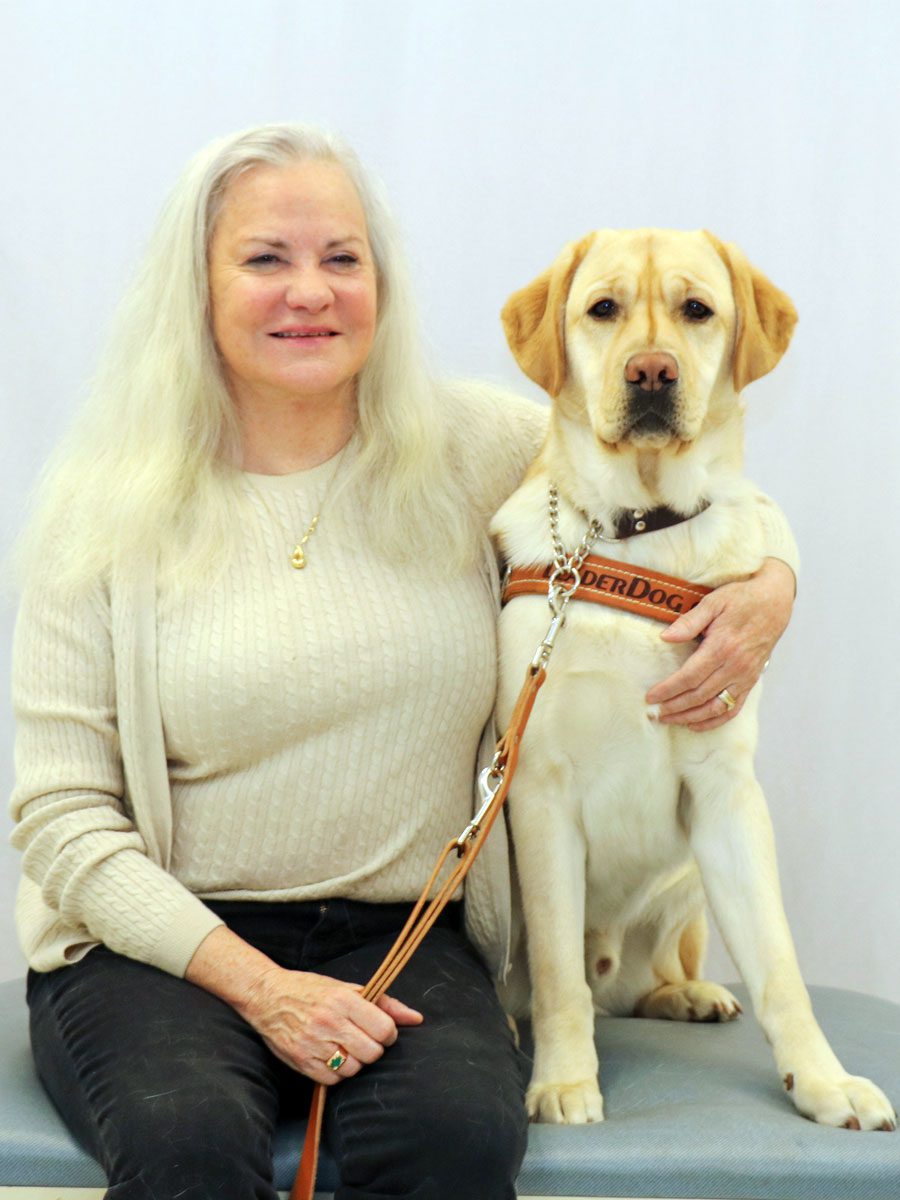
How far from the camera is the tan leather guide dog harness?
5.51 feet

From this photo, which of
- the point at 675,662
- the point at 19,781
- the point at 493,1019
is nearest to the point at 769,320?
the point at 675,662

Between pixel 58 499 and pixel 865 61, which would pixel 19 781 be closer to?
pixel 58 499

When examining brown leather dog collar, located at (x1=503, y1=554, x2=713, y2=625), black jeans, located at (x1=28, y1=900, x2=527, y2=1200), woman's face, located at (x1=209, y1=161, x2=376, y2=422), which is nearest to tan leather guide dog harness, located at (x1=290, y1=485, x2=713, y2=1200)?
brown leather dog collar, located at (x1=503, y1=554, x2=713, y2=625)

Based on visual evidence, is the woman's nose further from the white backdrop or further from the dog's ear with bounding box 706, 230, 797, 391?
the white backdrop

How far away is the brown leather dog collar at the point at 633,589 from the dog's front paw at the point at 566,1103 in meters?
0.57

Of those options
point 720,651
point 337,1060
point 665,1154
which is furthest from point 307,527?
point 665,1154

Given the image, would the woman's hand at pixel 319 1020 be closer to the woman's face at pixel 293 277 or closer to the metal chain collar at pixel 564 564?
the metal chain collar at pixel 564 564

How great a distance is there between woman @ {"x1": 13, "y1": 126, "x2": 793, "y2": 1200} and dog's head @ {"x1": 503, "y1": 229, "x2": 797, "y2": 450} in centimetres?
20

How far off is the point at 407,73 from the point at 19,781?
147cm

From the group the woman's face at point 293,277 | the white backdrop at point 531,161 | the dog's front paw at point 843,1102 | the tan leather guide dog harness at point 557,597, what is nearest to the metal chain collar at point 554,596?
the tan leather guide dog harness at point 557,597

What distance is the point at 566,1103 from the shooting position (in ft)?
5.27

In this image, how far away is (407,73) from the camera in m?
2.51

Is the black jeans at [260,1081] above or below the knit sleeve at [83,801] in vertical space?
below

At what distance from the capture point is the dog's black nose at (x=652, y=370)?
169cm
